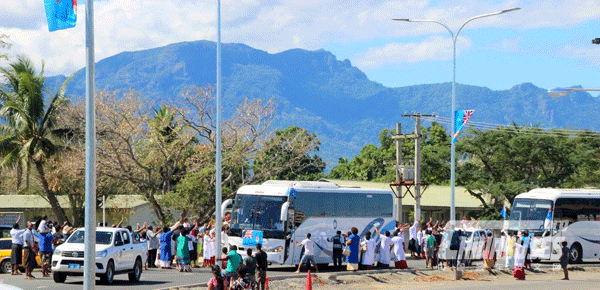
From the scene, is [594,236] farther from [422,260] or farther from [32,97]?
[32,97]

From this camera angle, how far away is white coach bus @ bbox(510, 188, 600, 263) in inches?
1531

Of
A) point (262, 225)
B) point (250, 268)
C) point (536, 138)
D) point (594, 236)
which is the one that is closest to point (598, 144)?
point (536, 138)

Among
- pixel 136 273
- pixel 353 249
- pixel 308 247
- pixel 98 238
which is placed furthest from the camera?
pixel 353 249

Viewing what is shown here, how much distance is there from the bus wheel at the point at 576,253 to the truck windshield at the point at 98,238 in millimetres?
22159

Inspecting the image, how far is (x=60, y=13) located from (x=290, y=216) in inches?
675

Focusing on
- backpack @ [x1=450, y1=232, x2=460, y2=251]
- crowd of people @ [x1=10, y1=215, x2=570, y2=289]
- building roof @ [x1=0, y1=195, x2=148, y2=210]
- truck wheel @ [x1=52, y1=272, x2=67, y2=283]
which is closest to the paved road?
truck wheel @ [x1=52, y1=272, x2=67, y2=283]

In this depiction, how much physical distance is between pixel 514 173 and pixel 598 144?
7.78m

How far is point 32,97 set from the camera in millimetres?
45188

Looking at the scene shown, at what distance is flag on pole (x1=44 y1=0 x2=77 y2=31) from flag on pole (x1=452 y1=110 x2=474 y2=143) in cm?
2485

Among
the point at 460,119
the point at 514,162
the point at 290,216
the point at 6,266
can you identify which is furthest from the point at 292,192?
the point at 514,162

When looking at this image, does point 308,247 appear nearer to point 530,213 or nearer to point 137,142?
point 530,213

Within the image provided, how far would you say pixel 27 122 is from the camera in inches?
1783

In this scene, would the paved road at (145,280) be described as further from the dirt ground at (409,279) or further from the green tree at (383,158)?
the green tree at (383,158)

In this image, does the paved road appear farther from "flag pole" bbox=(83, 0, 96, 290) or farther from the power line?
the power line
